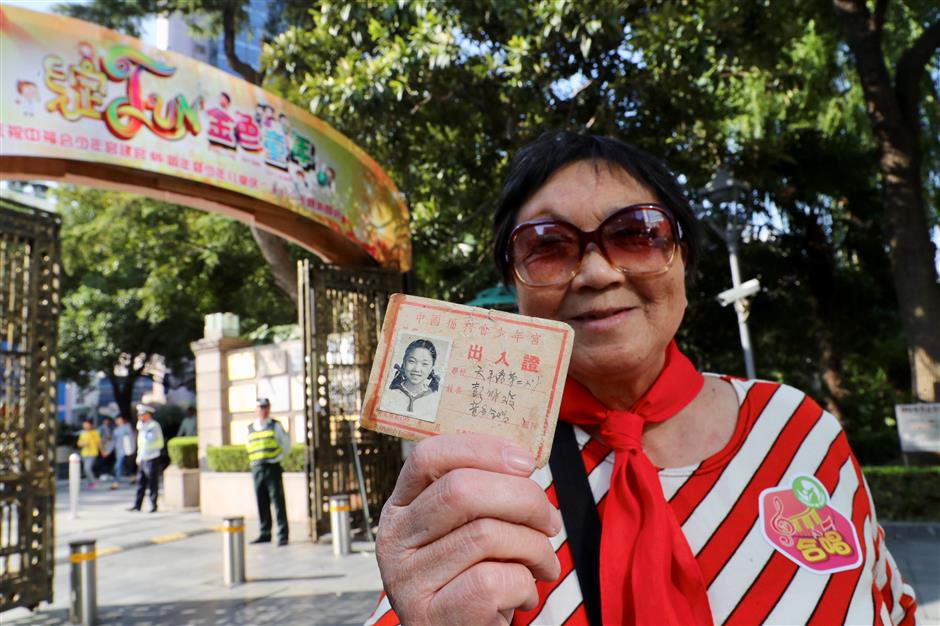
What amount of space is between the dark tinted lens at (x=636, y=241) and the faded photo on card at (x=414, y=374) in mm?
478

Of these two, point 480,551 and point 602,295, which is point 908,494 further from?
point 480,551

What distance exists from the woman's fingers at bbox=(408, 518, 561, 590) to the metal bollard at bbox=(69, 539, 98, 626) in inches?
232

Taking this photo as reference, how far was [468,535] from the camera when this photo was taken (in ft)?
3.11

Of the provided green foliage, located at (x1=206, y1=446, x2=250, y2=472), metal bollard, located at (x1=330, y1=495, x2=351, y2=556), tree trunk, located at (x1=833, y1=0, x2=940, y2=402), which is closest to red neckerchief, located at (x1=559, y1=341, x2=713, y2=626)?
metal bollard, located at (x1=330, y1=495, x2=351, y2=556)

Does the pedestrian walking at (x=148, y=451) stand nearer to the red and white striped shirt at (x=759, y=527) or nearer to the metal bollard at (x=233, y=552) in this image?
the metal bollard at (x=233, y=552)

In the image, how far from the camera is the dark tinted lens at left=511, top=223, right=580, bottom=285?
142cm

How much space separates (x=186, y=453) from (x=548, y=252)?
13674 mm

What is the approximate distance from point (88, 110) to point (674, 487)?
6.63 metres

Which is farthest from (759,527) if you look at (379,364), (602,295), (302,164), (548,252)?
(302,164)

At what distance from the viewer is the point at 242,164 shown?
7.38m

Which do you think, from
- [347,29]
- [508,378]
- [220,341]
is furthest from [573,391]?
[220,341]

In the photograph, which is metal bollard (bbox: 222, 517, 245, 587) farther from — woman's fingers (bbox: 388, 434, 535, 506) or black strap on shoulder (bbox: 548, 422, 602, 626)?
woman's fingers (bbox: 388, 434, 535, 506)

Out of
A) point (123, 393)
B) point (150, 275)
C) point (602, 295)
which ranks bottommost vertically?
point (602, 295)

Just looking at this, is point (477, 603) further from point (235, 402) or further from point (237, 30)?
point (237, 30)
